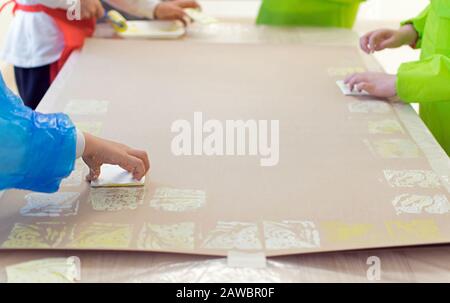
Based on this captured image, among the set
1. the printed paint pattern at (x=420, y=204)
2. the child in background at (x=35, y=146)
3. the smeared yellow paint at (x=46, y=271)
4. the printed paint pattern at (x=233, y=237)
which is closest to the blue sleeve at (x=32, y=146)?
the child in background at (x=35, y=146)

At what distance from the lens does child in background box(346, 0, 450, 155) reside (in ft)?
4.04

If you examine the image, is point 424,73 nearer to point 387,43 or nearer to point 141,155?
point 387,43

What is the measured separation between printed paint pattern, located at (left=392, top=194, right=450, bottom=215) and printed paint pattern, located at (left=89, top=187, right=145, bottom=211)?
37cm

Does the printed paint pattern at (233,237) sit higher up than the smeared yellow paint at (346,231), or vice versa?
the smeared yellow paint at (346,231)

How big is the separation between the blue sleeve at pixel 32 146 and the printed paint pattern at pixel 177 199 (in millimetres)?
142

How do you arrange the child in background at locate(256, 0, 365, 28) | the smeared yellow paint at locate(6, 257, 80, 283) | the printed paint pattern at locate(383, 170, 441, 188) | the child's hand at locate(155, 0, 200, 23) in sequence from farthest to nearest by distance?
the child in background at locate(256, 0, 365, 28) → the child's hand at locate(155, 0, 200, 23) → the printed paint pattern at locate(383, 170, 441, 188) → the smeared yellow paint at locate(6, 257, 80, 283)

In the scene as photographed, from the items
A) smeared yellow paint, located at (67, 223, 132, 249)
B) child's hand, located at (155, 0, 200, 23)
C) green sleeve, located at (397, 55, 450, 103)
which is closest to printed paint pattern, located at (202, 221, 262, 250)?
smeared yellow paint, located at (67, 223, 132, 249)

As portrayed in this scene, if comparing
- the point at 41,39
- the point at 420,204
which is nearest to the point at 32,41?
the point at 41,39

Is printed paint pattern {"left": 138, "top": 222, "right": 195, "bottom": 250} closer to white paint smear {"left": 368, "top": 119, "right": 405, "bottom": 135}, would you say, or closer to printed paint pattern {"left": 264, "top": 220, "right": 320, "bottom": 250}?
printed paint pattern {"left": 264, "top": 220, "right": 320, "bottom": 250}

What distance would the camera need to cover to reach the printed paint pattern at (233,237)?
2.82 feet

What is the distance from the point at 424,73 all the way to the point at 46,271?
0.78 meters

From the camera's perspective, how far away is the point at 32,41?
5.27ft

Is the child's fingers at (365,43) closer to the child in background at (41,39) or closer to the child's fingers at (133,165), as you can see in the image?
the child in background at (41,39)
